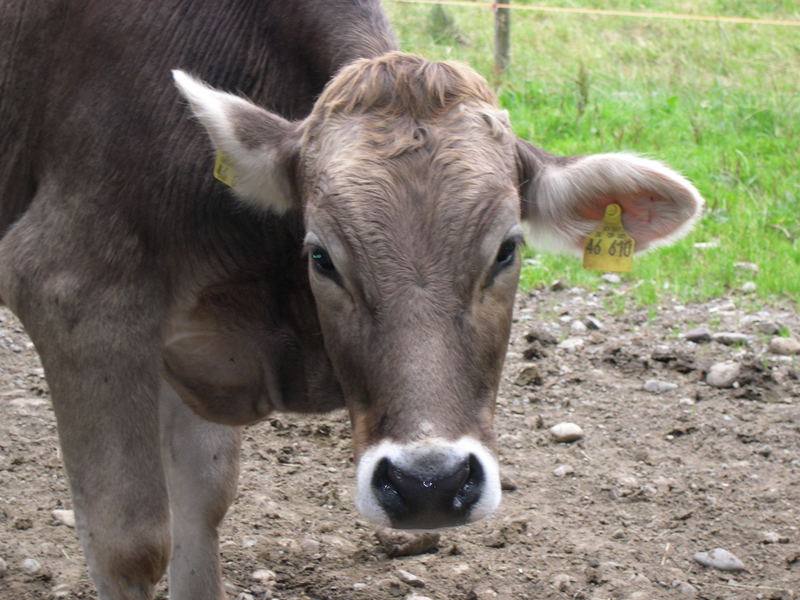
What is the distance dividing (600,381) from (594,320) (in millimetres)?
694

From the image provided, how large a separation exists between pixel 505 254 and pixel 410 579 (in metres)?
1.65

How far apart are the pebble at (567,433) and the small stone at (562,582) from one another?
1.09 metres

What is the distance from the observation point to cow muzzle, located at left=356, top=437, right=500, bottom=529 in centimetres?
291

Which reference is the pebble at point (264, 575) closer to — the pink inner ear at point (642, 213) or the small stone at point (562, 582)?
the small stone at point (562, 582)

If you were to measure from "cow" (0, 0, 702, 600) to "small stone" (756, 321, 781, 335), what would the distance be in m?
2.80

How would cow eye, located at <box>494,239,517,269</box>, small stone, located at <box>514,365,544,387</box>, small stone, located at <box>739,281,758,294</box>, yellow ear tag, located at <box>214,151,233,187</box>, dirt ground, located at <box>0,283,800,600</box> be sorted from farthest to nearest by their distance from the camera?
small stone, located at <box>739,281,758,294</box> → small stone, located at <box>514,365,544,387</box> → dirt ground, located at <box>0,283,800,600</box> → yellow ear tag, located at <box>214,151,233,187</box> → cow eye, located at <box>494,239,517,269</box>

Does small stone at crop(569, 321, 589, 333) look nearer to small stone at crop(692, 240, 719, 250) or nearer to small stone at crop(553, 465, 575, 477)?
small stone at crop(692, 240, 719, 250)

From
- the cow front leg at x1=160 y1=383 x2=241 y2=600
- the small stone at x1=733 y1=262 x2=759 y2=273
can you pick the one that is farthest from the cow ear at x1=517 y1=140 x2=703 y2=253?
the small stone at x1=733 y1=262 x2=759 y2=273

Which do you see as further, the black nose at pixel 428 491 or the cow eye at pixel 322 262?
→ the cow eye at pixel 322 262

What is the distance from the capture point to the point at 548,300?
691 cm

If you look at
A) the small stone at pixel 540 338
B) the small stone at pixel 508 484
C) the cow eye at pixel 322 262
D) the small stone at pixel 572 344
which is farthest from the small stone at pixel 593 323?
the cow eye at pixel 322 262

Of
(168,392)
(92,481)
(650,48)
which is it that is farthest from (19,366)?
(650,48)

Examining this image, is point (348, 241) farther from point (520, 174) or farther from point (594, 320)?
point (594, 320)

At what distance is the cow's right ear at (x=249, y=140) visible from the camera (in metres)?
Answer: 3.47
